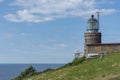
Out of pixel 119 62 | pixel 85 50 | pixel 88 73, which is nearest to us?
pixel 88 73

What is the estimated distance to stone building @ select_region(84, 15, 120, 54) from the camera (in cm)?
7712

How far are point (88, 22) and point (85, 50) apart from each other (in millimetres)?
7493

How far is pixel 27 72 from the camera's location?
74312 mm

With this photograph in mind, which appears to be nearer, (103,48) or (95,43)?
(103,48)

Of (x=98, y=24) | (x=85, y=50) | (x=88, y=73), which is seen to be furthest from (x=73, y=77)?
(x=98, y=24)

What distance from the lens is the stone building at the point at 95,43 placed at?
77.1 metres

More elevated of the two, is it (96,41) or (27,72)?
(96,41)

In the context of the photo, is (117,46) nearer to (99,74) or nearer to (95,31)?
(95,31)

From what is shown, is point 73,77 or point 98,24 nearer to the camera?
point 73,77

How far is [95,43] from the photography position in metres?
80.5

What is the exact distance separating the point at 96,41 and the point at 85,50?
3.05 meters

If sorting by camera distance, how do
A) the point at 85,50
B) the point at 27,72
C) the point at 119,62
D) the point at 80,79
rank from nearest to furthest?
the point at 80,79 < the point at 119,62 < the point at 27,72 < the point at 85,50

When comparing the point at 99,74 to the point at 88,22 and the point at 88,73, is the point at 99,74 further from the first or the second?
the point at 88,22

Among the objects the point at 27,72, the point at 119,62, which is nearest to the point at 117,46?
the point at 27,72
